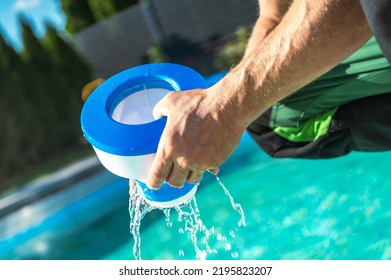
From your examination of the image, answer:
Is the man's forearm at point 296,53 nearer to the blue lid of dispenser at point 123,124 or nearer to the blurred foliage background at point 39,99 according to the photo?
the blue lid of dispenser at point 123,124

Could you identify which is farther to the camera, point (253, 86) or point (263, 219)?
point (263, 219)

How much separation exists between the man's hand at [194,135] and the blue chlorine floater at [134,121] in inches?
2.8

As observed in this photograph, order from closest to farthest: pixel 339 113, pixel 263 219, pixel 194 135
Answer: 1. pixel 194 135
2. pixel 339 113
3. pixel 263 219

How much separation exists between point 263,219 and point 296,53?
2.46 metres

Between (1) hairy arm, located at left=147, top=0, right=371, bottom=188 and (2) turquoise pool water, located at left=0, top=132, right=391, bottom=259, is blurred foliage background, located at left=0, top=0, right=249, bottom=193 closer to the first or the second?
(2) turquoise pool water, located at left=0, top=132, right=391, bottom=259

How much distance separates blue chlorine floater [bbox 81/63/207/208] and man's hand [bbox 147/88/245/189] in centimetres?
7

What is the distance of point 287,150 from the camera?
7.51 feet

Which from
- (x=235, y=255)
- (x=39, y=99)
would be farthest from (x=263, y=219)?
(x=39, y=99)

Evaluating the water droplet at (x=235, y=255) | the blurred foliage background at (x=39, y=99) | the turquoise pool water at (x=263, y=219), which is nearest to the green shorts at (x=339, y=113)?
the turquoise pool water at (x=263, y=219)

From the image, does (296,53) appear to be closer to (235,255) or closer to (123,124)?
(123,124)

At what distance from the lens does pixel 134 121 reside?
1.65 meters

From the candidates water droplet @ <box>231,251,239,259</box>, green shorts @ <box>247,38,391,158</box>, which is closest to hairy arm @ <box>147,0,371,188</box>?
green shorts @ <box>247,38,391,158</box>

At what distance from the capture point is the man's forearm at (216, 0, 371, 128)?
→ 3.83ft
